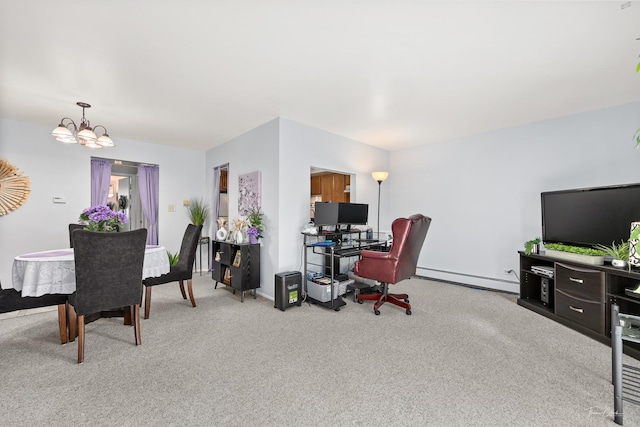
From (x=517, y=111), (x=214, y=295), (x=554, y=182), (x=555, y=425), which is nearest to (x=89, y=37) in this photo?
(x=214, y=295)

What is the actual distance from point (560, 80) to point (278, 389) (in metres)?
3.84

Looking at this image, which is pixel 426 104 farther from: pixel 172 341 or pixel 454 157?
pixel 172 341

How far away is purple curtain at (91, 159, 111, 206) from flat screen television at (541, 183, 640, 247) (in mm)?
6607

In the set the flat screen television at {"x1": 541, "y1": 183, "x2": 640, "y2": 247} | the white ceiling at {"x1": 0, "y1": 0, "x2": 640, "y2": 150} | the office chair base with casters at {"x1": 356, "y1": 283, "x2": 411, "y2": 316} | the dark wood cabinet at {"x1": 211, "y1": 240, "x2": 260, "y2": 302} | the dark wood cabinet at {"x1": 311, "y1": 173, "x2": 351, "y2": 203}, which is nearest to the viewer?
the white ceiling at {"x1": 0, "y1": 0, "x2": 640, "y2": 150}

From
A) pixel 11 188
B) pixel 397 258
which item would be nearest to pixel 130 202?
pixel 11 188

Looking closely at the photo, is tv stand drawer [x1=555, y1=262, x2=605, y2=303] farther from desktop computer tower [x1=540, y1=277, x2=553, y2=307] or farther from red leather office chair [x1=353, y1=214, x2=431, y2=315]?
red leather office chair [x1=353, y1=214, x2=431, y2=315]

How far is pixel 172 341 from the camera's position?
2.48m

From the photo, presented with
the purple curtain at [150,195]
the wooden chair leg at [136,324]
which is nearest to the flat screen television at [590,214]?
the wooden chair leg at [136,324]

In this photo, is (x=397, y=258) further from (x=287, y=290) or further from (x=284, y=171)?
(x=284, y=171)

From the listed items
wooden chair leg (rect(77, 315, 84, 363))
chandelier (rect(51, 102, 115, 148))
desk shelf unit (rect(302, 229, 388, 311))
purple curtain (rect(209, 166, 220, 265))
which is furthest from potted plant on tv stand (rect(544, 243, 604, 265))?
chandelier (rect(51, 102, 115, 148))

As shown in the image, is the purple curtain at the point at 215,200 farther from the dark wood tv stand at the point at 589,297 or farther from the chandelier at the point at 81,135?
the dark wood tv stand at the point at 589,297

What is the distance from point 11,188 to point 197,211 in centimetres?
243

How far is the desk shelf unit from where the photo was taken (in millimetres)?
3412

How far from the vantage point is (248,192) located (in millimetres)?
4156
